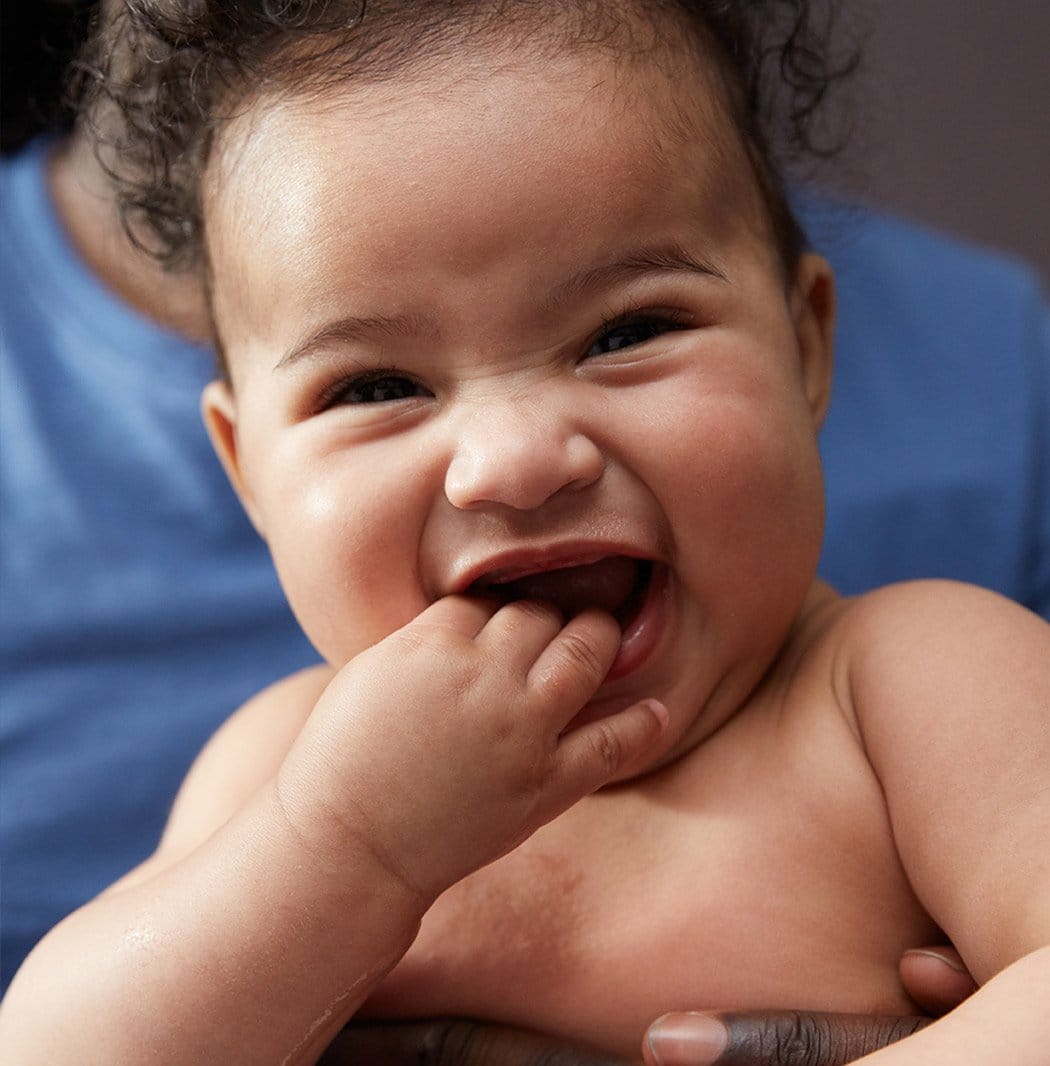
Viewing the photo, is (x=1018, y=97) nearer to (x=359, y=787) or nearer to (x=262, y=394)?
(x=262, y=394)

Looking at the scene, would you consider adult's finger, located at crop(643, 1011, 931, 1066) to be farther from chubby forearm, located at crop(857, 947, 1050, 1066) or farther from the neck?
the neck

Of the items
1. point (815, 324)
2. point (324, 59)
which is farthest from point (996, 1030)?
point (324, 59)

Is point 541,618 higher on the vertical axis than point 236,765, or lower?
higher

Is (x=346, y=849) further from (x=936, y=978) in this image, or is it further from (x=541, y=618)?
(x=936, y=978)

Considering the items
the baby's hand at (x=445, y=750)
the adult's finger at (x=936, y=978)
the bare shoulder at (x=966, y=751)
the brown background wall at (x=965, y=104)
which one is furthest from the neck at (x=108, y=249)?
the brown background wall at (x=965, y=104)

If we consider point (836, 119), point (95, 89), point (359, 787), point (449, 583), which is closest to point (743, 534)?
point (449, 583)

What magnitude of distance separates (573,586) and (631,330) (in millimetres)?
179

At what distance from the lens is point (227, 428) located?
3.84 ft

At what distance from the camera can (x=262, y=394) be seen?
99 cm

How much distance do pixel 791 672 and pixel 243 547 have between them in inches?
30.4

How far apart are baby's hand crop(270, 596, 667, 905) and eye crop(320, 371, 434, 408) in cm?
16

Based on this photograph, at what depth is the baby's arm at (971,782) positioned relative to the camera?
0.70m

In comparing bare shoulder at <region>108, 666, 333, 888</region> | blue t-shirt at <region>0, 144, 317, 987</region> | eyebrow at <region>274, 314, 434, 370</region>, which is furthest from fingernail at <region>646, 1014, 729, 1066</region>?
blue t-shirt at <region>0, 144, 317, 987</region>

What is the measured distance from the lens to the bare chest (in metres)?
0.91
